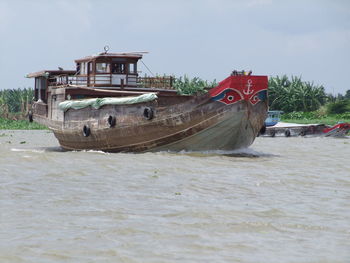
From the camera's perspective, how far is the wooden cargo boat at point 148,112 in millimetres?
21219

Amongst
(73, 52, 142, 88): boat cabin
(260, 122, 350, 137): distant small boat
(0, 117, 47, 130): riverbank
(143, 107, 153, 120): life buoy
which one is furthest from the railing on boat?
(0, 117, 47, 130): riverbank

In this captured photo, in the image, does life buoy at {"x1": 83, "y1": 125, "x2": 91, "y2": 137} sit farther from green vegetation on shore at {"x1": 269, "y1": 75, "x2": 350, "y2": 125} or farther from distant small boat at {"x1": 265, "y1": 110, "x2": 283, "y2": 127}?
green vegetation on shore at {"x1": 269, "y1": 75, "x2": 350, "y2": 125}

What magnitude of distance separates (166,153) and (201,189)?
843 centimetres

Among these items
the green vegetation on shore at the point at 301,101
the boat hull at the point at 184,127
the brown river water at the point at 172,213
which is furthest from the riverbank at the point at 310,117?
the brown river water at the point at 172,213

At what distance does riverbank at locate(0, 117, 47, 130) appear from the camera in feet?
199

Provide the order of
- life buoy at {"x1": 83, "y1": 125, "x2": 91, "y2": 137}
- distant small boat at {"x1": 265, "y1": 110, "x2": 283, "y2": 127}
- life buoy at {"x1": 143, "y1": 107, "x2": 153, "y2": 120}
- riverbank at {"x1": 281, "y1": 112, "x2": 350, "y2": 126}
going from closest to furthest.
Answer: life buoy at {"x1": 143, "y1": 107, "x2": 153, "y2": 120} < life buoy at {"x1": 83, "y1": 125, "x2": 91, "y2": 137} < distant small boat at {"x1": 265, "y1": 110, "x2": 283, "y2": 127} < riverbank at {"x1": 281, "y1": 112, "x2": 350, "y2": 126}

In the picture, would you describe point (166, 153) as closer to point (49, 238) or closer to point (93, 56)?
point (93, 56)

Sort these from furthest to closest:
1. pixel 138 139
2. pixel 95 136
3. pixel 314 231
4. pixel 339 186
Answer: pixel 95 136 < pixel 138 139 < pixel 339 186 < pixel 314 231

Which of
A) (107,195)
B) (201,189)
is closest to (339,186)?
(201,189)

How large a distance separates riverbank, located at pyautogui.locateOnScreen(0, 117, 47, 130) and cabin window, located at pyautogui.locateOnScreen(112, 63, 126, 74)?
36124 millimetres

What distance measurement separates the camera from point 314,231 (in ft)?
31.6

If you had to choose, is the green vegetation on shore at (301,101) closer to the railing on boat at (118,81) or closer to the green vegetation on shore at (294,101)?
the green vegetation on shore at (294,101)

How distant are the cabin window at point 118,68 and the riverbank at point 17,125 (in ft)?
119

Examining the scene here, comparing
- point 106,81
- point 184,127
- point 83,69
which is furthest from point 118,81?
point 184,127
